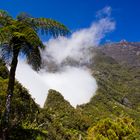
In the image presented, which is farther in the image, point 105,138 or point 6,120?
point 105,138

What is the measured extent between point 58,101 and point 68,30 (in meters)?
106

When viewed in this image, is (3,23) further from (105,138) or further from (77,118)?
(77,118)

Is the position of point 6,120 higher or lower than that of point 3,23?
lower

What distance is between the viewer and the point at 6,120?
1953cm

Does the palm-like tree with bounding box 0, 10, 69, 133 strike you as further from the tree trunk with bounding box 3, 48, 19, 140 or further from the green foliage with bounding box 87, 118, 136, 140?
the green foliage with bounding box 87, 118, 136, 140

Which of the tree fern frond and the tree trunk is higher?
the tree fern frond

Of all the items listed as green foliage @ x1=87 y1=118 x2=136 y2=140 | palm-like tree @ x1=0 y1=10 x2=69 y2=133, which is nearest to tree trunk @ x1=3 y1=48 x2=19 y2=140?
palm-like tree @ x1=0 y1=10 x2=69 y2=133

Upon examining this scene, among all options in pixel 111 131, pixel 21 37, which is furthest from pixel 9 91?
pixel 111 131

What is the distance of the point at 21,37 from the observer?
20.4 metres

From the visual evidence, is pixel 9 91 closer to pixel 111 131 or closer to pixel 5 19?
pixel 5 19

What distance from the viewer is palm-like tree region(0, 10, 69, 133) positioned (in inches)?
793

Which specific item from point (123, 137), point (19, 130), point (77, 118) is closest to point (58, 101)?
point (77, 118)

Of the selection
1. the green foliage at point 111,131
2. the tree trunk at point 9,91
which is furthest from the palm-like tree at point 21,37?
the green foliage at point 111,131

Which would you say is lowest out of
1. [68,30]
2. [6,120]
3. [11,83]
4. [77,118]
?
[6,120]
